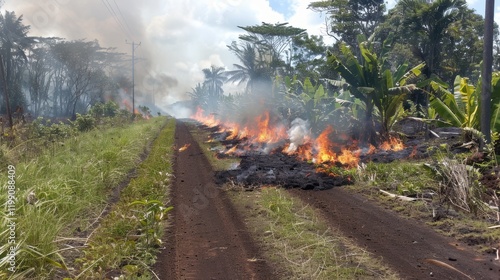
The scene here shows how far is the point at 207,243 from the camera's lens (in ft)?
23.2

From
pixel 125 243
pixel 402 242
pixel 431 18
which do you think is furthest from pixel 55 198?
pixel 431 18

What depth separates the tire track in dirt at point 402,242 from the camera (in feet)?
18.9

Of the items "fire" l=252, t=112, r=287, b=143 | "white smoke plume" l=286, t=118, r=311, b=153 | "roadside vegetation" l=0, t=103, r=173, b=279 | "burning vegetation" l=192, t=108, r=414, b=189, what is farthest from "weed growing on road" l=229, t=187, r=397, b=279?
"fire" l=252, t=112, r=287, b=143

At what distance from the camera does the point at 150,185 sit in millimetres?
10875

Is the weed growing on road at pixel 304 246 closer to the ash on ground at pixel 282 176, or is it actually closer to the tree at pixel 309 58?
the ash on ground at pixel 282 176

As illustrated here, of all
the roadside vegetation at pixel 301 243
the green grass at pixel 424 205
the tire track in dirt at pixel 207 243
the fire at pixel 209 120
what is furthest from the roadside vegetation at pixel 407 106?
the fire at pixel 209 120

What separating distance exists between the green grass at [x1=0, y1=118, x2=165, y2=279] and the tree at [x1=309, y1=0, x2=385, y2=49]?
1207 inches

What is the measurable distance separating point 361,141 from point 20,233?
642 inches

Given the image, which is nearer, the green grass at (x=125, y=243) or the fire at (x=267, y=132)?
the green grass at (x=125, y=243)

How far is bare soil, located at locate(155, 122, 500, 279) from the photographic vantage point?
581 cm

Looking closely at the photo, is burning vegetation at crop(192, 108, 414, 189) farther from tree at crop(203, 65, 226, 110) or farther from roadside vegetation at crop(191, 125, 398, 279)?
tree at crop(203, 65, 226, 110)

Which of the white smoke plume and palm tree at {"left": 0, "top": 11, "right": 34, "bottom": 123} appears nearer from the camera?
the white smoke plume

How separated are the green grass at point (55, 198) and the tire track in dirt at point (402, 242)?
4529 mm

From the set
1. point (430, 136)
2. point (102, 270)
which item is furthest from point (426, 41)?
point (102, 270)
